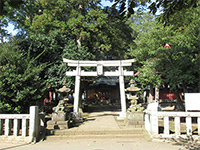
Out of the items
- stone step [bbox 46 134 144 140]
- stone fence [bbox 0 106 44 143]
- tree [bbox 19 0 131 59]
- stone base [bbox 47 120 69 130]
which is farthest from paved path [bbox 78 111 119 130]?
tree [bbox 19 0 131 59]

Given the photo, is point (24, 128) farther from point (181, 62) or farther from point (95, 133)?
point (181, 62)

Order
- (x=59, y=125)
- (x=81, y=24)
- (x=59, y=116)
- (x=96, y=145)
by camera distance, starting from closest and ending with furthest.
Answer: (x=96, y=145) → (x=59, y=125) → (x=59, y=116) → (x=81, y=24)

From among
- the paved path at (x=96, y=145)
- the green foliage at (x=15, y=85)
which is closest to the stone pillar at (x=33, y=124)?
the paved path at (x=96, y=145)

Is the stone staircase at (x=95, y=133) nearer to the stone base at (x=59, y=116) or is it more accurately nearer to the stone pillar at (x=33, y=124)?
the stone pillar at (x=33, y=124)

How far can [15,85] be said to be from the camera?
8.04 m

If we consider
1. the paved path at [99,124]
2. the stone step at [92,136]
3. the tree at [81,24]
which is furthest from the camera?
the tree at [81,24]

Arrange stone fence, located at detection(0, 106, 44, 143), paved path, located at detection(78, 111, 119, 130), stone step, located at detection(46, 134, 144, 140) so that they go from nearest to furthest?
1. stone fence, located at detection(0, 106, 44, 143)
2. stone step, located at detection(46, 134, 144, 140)
3. paved path, located at detection(78, 111, 119, 130)

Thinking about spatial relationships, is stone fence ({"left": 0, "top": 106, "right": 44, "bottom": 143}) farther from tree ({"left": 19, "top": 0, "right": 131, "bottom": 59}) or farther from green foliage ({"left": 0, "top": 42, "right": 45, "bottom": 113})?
tree ({"left": 19, "top": 0, "right": 131, "bottom": 59})

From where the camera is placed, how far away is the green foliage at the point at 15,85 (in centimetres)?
792

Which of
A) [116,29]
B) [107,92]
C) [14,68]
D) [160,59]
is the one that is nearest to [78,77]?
[14,68]

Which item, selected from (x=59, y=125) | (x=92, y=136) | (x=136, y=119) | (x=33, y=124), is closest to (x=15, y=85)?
(x=33, y=124)

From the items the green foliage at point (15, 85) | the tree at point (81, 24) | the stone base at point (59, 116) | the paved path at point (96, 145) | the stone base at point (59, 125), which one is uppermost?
the tree at point (81, 24)

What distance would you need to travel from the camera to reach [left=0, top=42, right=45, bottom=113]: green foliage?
7.92m

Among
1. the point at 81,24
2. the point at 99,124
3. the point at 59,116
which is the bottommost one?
the point at 99,124
